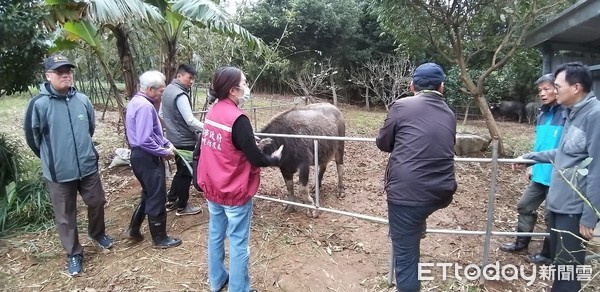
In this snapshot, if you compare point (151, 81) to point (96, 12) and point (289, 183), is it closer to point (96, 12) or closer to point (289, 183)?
point (96, 12)

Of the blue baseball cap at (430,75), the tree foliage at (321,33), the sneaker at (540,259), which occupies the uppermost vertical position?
the tree foliage at (321,33)

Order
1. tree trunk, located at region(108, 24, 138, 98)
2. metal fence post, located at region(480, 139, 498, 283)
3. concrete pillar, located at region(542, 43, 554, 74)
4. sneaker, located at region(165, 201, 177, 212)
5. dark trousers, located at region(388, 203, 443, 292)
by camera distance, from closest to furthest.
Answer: dark trousers, located at region(388, 203, 443, 292) < metal fence post, located at region(480, 139, 498, 283) < sneaker, located at region(165, 201, 177, 212) < tree trunk, located at region(108, 24, 138, 98) < concrete pillar, located at region(542, 43, 554, 74)

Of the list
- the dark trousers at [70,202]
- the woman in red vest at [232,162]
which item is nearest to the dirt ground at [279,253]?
the dark trousers at [70,202]

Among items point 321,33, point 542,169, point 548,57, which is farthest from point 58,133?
point 321,33

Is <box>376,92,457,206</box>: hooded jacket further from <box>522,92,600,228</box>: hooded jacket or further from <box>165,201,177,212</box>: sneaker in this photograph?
<box>165,201,177,212</box>: sneaker

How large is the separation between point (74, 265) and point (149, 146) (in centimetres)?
131

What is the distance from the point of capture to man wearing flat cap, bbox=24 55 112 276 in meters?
3.21

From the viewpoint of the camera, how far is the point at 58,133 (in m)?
3.24

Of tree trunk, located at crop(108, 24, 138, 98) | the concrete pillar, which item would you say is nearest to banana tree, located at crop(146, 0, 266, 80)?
tree trunk, located at crop(108, 24, 138, 98)

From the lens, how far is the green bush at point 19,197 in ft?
13.9

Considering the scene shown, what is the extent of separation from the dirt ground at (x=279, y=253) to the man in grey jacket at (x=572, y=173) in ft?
2.45

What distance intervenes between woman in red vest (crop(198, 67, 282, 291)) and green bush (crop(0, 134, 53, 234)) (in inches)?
115

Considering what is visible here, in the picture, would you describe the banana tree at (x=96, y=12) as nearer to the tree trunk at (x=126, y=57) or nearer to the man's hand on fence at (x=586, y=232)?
the tree trunk at (x=126, y=57)

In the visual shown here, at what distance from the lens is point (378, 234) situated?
13.4ft
